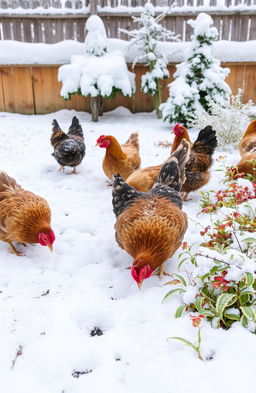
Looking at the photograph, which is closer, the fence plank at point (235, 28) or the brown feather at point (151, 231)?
the brown feather at point (151, 231)

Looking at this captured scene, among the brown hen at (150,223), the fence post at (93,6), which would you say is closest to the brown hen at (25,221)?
the brown hen at (150,223)

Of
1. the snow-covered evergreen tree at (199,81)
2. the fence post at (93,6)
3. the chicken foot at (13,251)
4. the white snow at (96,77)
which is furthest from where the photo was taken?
the fence post at (93,6)

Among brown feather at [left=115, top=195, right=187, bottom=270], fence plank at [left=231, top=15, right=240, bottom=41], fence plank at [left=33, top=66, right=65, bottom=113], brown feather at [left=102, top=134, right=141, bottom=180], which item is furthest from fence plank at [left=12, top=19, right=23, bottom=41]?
brown feather at [left=115, top=195, right=187, bottom=270]

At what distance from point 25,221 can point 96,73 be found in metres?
5.56

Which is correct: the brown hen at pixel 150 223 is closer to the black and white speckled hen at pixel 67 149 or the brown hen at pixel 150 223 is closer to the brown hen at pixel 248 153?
the brown hen at pixel 248 153

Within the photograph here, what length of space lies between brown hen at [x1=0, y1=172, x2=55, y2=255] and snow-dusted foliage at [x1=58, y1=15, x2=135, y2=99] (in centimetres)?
504

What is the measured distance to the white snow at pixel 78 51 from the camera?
8.05 metres

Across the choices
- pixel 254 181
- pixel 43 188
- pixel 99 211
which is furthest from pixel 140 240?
pixel 43 188

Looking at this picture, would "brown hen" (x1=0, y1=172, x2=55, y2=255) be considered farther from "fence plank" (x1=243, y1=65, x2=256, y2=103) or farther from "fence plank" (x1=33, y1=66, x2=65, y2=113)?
"fence plank" (x1=243, y1=65, x2=256, y2=103)

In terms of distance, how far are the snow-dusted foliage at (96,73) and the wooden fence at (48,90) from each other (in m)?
1.09

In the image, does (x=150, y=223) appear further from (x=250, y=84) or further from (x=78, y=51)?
(x=250, y=84)

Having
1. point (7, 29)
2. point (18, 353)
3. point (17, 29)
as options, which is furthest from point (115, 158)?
point (7, 29)

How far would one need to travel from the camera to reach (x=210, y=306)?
6.48 ft

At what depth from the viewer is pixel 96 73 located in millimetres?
7281
